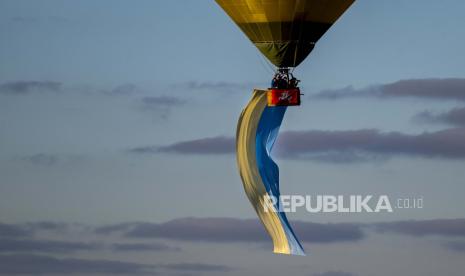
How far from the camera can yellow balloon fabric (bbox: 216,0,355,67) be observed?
59844 millimetres

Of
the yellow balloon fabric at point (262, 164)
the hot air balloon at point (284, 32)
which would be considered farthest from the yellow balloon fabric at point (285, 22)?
the yellow balloon fabric at point (262, 164)

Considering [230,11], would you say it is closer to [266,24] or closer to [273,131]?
[266,24]

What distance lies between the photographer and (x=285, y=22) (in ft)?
197

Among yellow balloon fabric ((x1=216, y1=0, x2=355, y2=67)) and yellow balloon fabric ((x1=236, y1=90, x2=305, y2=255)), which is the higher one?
yellow balloon fabric ((x1=216, y1=0, x2=355, y2=67))

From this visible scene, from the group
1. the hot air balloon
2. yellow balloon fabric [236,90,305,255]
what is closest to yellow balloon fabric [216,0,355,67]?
→ the hot air balloon

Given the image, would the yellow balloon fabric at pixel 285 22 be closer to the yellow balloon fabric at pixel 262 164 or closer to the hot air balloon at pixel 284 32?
the hot air balloon at pixel 284 32

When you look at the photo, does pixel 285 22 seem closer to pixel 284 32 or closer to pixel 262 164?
pixel 284 32

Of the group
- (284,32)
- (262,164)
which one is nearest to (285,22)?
(284,32)

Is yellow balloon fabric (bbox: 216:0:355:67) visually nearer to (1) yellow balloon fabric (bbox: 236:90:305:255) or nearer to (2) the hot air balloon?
(2) the hot air balloon

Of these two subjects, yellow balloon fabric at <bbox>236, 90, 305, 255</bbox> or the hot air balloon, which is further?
yellow balloon fabric at <bbox>236, 90, 305, 255</bbox>

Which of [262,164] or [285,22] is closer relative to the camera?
[285,22]

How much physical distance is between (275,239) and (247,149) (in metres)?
3.75

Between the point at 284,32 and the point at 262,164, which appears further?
the point at 262,164

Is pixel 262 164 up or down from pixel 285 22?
down
